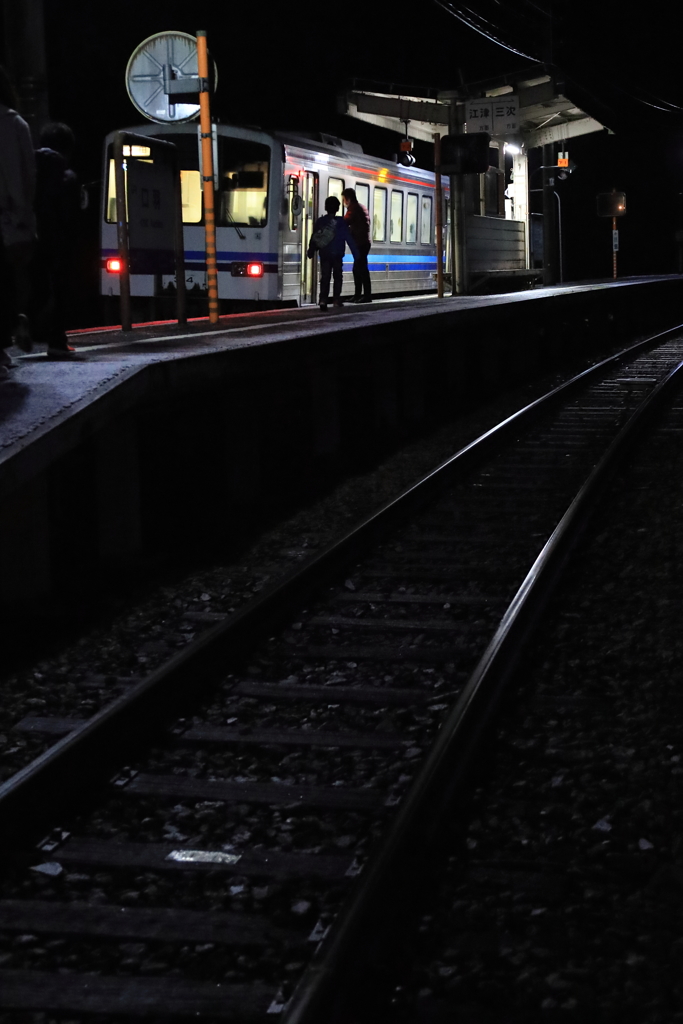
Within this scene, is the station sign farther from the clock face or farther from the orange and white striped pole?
the orange and white striped pole

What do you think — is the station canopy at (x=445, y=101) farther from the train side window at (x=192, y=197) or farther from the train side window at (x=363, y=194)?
the train side window at (x=192, y=197)

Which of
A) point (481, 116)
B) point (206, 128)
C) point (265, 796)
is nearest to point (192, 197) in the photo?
point (206, 128)

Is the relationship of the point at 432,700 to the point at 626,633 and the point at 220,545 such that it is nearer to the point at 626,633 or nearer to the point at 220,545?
the point at 626,633

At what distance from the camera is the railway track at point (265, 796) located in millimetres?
2768

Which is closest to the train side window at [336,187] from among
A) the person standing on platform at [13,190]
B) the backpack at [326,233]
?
the backpack at [326,233]

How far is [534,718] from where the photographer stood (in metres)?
4.34

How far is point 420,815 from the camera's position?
3.32m

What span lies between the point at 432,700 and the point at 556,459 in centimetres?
556

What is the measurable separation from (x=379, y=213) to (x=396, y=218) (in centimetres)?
95

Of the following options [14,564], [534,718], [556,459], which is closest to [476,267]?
[556,459]

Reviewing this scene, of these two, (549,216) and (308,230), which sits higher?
(549,216)

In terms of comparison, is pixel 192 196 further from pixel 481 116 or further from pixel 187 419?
pixel 187 419

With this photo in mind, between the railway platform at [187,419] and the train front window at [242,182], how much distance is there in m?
2.02

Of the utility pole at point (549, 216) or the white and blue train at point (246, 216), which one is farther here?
the utility pole at point (549, 216)
